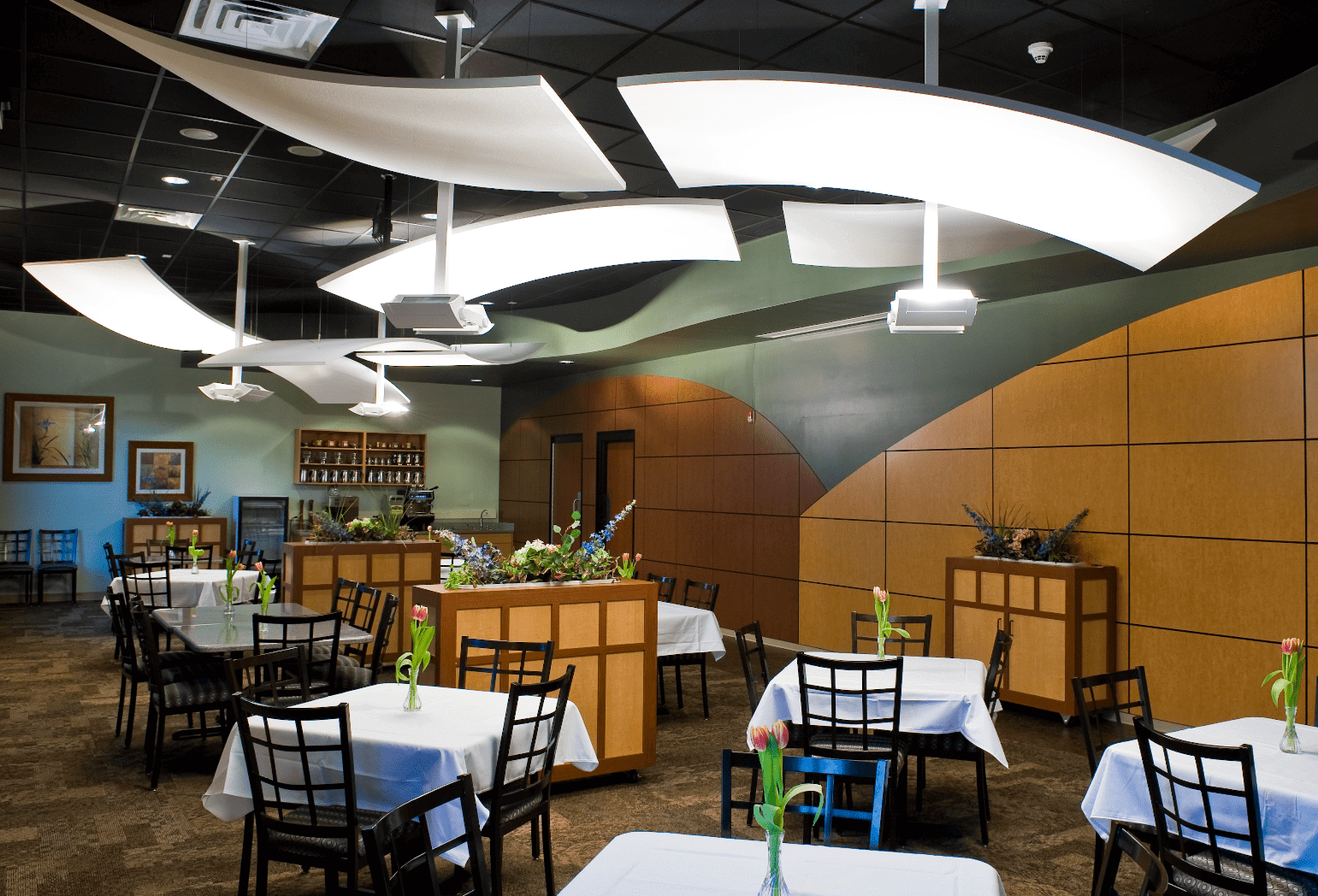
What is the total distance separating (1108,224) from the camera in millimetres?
4273

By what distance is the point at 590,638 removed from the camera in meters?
5.98

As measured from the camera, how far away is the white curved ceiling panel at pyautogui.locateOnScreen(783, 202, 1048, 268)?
5430mm

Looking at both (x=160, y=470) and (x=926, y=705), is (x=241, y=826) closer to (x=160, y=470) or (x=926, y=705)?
(x=926, y=705)

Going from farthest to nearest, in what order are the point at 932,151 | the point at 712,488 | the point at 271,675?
the point at 712,488 < the point at 271,675 < the point at 932,151

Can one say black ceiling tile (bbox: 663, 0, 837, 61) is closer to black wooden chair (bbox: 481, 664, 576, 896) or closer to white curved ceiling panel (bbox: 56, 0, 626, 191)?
white curved ceiling panel (bbox: 56, 0, 626, 191)

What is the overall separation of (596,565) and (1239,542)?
4594mm

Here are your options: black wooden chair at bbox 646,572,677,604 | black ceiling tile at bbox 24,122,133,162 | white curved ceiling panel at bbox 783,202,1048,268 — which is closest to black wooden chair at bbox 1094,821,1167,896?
white curved ceiling panel at bbox 783,202,1048,268

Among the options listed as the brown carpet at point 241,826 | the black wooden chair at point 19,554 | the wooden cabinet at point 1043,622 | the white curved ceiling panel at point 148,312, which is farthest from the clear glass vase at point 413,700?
the black wooden chair at point 19,554

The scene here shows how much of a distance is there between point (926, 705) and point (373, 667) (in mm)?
3407

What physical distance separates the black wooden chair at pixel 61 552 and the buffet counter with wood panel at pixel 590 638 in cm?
1075

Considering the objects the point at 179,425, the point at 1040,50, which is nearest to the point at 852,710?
the point at 1040,50

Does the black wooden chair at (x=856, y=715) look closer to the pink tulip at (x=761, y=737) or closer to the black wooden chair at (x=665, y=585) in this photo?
the black wooden chair at (x=665, y=585)

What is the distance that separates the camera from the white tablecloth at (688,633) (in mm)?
7656

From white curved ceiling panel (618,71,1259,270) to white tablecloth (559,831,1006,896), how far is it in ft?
7.74
